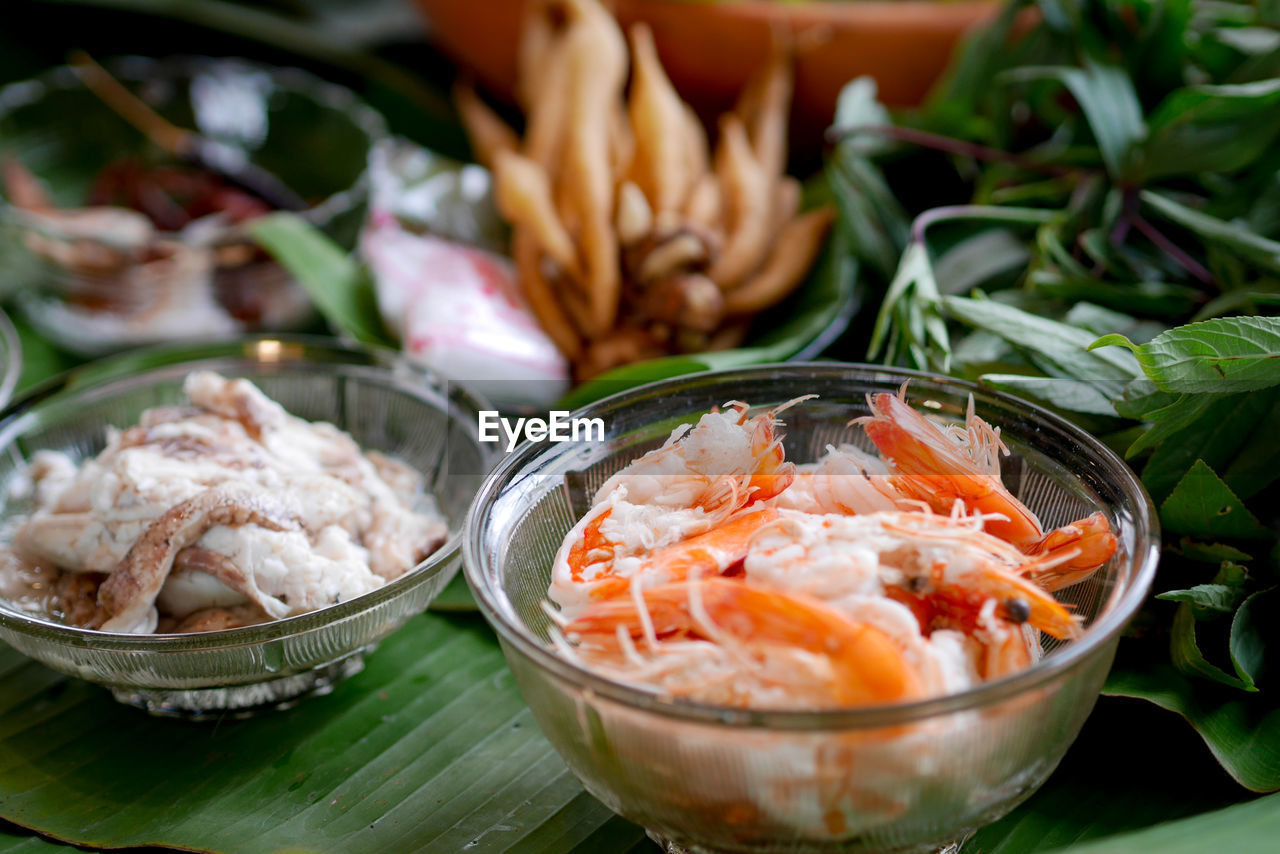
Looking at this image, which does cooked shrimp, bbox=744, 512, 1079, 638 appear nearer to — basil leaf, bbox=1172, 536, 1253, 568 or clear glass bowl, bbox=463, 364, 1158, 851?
clear glass bowl, bbox=463, 364, 1158, 851

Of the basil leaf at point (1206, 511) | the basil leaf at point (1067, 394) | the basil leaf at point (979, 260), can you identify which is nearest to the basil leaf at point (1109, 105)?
the basil leaf at point (979, 260)

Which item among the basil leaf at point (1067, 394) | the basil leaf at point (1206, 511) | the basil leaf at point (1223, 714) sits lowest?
the basil leaf at point (1223, 714)

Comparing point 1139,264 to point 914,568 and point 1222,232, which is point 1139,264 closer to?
point 1222,232

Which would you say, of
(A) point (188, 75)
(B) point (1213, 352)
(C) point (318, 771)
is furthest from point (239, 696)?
(A) point (188, 75)

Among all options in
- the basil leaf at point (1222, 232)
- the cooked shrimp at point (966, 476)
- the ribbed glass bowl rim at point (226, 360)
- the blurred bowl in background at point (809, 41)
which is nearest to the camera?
the cooked shrimp at point (966, 476)

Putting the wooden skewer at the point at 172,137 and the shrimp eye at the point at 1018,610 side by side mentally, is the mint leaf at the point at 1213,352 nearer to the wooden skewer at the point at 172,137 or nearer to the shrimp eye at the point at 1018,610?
the shrimp eye at the point at 1018,610

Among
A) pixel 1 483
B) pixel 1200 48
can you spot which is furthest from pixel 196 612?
pixel 1200 48
